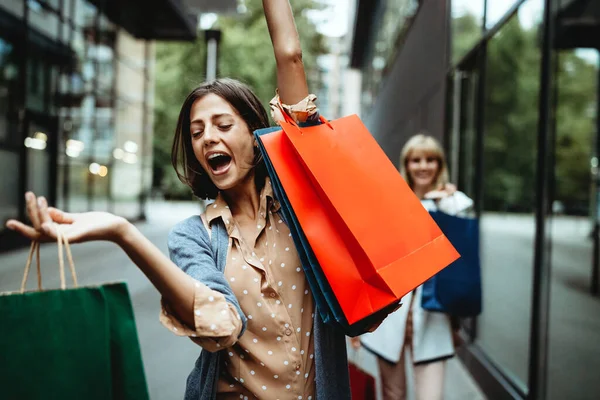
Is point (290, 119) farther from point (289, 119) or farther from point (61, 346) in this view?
point (61, 346)

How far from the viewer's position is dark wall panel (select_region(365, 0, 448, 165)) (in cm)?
789

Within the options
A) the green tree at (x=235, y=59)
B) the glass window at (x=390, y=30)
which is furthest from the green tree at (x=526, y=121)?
the green tree at (x=235, y=59)

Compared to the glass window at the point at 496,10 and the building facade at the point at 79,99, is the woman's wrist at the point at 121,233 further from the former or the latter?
the building facade at the point at 79,99

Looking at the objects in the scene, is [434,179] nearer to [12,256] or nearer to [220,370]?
[220,370]

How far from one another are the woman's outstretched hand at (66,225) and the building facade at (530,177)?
3.68 meters

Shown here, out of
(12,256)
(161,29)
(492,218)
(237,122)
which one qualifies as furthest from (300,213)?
(161,29)

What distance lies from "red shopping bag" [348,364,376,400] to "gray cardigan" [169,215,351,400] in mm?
984

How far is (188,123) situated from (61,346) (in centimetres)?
77

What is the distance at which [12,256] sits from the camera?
1103 centimetres

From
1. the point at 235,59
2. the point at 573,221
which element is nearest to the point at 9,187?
the point at 573,221

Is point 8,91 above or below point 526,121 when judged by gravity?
above

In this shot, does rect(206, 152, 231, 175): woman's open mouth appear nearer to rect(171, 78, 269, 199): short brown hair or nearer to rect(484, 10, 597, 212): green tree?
rect(171, 78, 269, 199): short brown hair

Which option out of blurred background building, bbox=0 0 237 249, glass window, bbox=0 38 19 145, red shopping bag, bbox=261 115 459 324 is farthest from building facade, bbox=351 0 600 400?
glass window, bbox=0 38 19 145

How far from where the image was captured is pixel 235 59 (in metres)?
26.4
